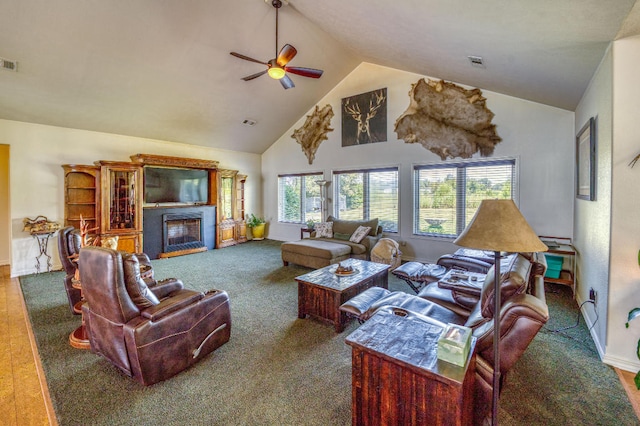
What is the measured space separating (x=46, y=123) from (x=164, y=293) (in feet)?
16.3

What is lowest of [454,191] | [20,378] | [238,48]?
[20,378]

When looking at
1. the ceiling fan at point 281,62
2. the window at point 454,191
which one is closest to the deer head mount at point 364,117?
the window at point 454,191

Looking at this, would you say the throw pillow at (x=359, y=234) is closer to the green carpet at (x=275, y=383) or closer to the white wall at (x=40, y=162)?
the green carpet at (x=275, y=383)

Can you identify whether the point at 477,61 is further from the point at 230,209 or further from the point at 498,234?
the point at 230,209

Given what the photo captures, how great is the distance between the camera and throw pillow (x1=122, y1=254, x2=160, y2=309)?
2.01 metres

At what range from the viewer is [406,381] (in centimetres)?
136

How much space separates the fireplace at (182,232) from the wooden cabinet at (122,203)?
0.59m

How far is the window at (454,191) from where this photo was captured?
5047 millimetres

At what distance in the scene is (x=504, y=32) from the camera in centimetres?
259

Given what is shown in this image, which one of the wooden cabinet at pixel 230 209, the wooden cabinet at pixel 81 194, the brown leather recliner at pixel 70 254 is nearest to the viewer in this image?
the brown leather recliner at pixel 70 254

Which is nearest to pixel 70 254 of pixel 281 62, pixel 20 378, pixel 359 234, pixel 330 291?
pixel 20 378

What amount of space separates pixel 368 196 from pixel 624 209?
4553 millimetres

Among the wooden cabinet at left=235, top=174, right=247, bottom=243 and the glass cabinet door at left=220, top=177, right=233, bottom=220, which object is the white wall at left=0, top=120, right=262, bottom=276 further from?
the wooden cabinet at left=235, top=174, right=247, bottom=243

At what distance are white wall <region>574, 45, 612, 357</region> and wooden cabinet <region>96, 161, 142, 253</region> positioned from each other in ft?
24.1
